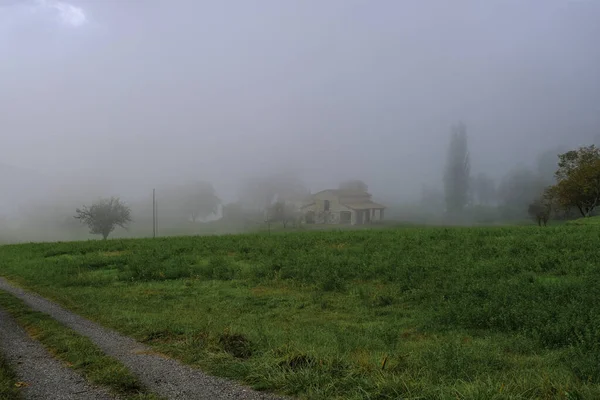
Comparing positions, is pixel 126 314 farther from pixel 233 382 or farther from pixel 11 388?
pixel 233 382

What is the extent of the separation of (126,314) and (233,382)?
7624mm

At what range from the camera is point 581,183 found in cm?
7200

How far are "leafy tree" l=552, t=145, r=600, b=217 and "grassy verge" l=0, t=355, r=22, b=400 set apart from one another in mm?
81456

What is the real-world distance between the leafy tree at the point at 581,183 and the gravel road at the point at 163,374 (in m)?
79.0

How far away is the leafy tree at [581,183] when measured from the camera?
7194cm

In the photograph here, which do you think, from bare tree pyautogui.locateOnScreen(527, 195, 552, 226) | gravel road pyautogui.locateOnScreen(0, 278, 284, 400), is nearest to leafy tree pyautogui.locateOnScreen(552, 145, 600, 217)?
bare tree pyautogui.locateOnScreen(527, 195, 552, 226)

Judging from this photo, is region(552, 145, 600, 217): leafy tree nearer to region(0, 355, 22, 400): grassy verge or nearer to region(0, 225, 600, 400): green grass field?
region(0, 225, 600, 400): green grass field

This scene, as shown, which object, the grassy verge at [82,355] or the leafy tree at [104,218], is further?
the leafy tree at [104,218]

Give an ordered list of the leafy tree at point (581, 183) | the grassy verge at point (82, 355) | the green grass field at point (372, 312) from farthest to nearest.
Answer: the leafy tree at point (581, 183) < the grassy verge at point (82, 355) < the green grass field at point (372, 312)

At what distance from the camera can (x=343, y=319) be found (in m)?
14.3

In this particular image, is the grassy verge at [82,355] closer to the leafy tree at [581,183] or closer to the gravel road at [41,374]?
the gravel road at [41,374]

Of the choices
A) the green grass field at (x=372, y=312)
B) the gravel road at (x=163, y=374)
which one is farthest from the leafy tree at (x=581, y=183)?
the gravel road at (x=163, y=374)

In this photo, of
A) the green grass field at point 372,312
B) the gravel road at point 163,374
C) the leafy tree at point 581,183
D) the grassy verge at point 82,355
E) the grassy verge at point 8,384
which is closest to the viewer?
the gravel road at point 163,374

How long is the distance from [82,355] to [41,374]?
915mm
